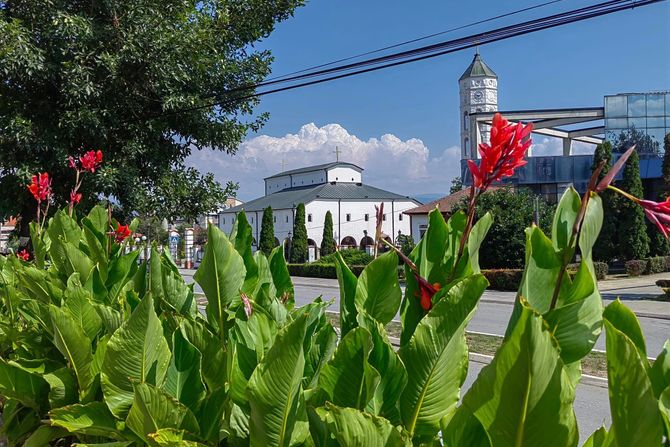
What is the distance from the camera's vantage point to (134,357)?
1.36 m

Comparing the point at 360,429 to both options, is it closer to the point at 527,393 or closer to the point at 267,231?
the point at 527,393

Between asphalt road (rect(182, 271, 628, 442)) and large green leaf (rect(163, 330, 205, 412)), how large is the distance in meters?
0.85

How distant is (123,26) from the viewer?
25.5ft

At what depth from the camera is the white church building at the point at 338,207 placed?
58719 millimetres

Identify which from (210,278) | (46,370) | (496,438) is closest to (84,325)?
(46,370)

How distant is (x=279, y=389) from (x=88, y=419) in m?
0.71

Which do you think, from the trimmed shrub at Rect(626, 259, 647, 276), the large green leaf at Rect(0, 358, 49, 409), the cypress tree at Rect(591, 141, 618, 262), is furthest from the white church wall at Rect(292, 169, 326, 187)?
the large green leaf at Rect(0, 358, 49, 409)

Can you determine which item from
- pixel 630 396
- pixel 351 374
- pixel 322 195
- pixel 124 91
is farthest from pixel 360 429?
pixel 322 195

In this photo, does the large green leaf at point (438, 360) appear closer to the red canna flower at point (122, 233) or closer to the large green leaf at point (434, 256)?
the large green leaf at point (434, 256)

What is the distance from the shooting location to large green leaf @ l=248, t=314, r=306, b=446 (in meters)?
1.01

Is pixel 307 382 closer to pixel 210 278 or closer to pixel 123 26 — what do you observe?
pixel 210 278

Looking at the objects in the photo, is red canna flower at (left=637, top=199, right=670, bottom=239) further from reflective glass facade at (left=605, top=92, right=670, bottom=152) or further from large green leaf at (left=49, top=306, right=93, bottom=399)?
reflective glass facade at (left=605, top=92, right=670, bottom=152)

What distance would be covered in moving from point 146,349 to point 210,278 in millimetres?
270

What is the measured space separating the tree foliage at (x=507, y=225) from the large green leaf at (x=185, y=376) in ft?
68.2
